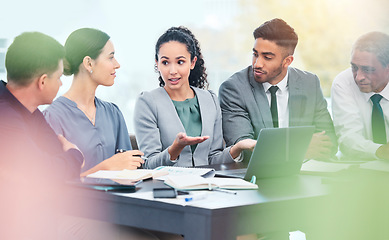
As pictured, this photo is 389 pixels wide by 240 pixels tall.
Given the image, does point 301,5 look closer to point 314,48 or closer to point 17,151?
point 314,48

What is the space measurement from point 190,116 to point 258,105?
13.5 inches

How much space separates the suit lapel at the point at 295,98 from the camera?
2.33 meters

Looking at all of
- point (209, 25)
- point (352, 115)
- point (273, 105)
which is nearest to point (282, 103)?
point (273, 105)

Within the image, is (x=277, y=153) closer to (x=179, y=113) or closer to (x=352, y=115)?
(x=179, y=113)

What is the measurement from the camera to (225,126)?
2264mm

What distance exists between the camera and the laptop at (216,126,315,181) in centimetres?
146

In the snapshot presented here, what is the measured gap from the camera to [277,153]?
1.52 meters

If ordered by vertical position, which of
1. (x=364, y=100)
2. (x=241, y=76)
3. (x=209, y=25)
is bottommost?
(x=364, y=100)

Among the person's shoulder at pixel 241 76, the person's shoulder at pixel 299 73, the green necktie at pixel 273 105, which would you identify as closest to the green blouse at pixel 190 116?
the person's shoulder at pixel 241 76

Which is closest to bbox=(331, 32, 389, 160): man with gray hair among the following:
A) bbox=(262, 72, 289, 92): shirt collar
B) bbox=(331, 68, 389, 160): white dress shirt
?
bbox=(331, 68, 389, 160): white dress shirt

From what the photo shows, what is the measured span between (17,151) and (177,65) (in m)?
0.96

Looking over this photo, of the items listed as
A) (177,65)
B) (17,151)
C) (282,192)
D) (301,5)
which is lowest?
(282,192)

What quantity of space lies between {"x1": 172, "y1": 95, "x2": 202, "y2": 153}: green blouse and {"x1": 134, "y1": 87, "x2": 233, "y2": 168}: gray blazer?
4 centimetres

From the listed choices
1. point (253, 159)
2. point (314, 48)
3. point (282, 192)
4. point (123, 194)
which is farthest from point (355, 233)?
point (314, 48)
